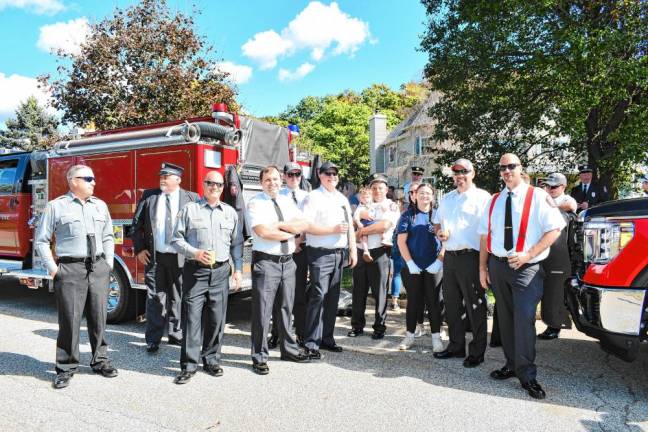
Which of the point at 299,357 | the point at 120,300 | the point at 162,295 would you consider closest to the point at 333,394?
the point at 299,357

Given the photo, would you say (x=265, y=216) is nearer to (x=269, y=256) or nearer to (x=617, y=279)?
(x=269, y=256)

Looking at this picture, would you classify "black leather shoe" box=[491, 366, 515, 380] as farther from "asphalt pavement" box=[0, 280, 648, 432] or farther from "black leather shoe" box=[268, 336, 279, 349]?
"black leather shoe" box=[268, 336, 279, 349]

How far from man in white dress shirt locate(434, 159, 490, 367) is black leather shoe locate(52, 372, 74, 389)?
3.59 meters

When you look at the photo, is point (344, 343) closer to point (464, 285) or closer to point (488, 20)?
point (464, 285)

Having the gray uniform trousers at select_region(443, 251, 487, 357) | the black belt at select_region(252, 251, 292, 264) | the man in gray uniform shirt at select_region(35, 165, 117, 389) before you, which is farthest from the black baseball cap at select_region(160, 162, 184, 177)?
the gray uniform trousers at select_region(443, 251, 487, 357)

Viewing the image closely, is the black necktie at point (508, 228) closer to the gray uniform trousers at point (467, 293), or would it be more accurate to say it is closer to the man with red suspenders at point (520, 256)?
the man with red suspenders at point (520, 256)

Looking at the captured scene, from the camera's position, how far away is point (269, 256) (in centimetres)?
498

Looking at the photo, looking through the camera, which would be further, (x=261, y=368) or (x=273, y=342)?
(x=273, y=342)

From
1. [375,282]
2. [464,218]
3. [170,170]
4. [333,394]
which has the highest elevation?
[170,170]

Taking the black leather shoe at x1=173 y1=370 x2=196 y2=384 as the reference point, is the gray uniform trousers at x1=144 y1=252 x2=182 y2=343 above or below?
above

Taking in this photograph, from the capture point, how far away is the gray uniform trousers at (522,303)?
4301mm

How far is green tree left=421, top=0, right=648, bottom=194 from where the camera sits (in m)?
9.86

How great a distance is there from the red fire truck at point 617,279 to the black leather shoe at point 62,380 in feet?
14.4

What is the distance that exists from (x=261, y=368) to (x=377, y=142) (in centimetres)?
3955
